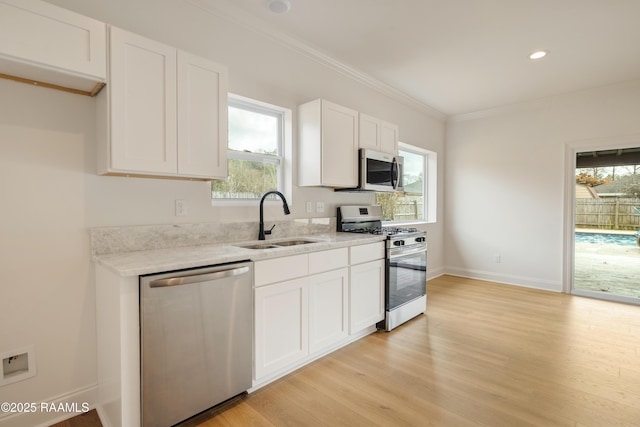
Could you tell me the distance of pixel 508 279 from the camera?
16.2 ft

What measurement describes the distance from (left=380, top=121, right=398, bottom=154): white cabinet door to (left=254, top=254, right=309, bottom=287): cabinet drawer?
184 cm

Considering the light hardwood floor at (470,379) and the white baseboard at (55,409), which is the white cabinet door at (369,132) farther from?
the white baseboard at (55,409)

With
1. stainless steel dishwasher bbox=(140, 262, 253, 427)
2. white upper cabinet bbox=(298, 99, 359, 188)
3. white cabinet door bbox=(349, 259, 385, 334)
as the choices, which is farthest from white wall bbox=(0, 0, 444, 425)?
white cabinet door bbox=(349, 259, 385, 334)

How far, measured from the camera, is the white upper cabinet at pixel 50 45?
1426 mm

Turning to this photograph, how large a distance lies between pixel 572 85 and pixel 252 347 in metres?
4.80

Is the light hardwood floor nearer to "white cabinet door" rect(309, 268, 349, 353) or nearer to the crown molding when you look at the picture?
"white cabinet door" rect(309, 268, 349, 353)

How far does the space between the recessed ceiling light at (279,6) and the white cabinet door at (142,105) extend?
92 centimetres

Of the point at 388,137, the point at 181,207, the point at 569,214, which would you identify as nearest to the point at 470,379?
the point at 181,207

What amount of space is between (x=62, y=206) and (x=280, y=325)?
4.76 ft

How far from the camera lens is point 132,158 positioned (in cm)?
180

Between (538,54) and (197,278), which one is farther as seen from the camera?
(538,54)

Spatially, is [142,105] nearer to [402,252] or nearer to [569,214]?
[402,252]

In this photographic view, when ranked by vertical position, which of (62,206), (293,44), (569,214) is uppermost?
(293,44)

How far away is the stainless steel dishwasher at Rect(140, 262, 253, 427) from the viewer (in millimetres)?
1593
